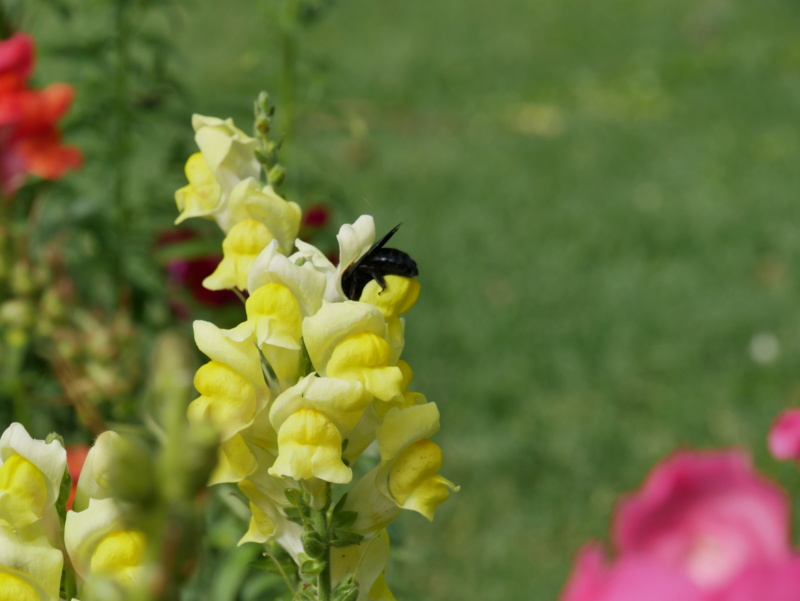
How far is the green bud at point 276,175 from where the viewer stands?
27.7 inches

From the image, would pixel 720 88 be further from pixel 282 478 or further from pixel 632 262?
pixel 282 478

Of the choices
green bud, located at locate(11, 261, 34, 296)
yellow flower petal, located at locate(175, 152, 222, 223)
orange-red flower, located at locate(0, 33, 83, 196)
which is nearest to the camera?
yellow flower petal, located at locate(175, 152, 222, 223)

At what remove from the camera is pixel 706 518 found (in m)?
0.33

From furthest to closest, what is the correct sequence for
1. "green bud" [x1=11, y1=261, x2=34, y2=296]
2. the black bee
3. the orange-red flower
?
the orange-red flower
"green bud" [x1=11, y1=261, x2=34, y2=296]
the black bee

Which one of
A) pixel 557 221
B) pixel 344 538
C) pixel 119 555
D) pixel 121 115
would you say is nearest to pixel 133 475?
pixel 119 555

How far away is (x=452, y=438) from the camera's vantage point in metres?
2.67

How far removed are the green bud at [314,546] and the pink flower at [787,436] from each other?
26cm

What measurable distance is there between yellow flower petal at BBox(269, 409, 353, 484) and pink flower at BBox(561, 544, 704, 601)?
278 mm

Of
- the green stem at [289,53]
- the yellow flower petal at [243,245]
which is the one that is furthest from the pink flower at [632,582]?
the green stem at [289,53]

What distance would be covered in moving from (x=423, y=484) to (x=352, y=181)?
3.64 m

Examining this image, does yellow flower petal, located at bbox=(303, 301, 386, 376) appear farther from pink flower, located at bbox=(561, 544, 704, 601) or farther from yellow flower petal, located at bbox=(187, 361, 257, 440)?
pink flower, located at bbox=(561, 544, 704, 601)

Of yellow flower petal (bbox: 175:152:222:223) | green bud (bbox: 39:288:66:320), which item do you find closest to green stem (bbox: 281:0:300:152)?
green bud (bbox: 39:288:66:320)

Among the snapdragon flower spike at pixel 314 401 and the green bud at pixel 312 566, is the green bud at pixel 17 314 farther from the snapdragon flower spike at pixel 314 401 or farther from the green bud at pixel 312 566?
the green bud at pixel 312 566

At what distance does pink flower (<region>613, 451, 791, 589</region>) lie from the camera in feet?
1.04
